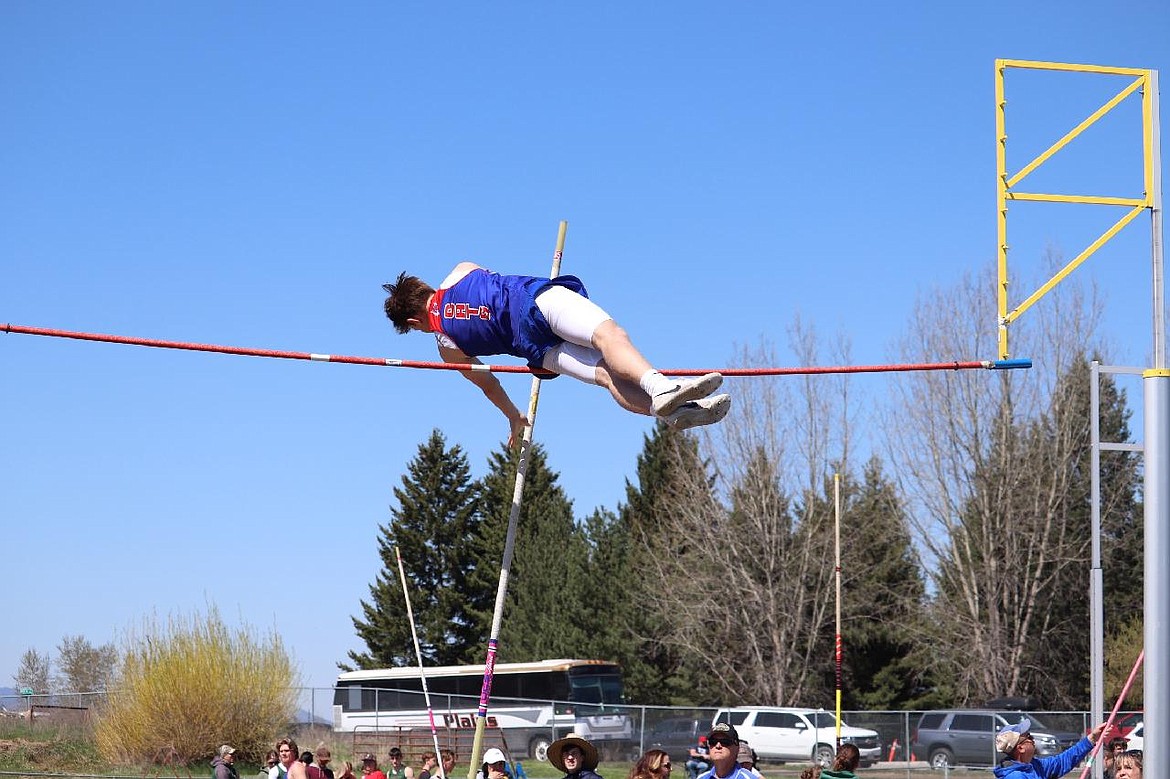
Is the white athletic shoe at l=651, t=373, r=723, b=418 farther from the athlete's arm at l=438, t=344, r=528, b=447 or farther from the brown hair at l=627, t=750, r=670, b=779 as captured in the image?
the brown hair at l=627, t=750, r=670, b=779

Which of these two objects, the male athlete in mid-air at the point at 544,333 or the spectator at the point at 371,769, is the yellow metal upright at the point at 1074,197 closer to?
the male athlete in mid-air at the point at 544,333

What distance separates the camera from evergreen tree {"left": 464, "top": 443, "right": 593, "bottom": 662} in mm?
41250

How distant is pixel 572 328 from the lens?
598cm

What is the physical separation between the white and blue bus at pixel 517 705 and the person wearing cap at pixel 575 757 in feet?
53.8

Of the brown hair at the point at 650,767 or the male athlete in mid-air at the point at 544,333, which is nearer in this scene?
the male athlete in mid-air at the point at 544,333

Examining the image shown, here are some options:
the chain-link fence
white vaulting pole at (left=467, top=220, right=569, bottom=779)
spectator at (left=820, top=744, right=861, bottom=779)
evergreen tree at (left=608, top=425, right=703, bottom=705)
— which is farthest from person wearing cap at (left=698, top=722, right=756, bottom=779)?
evergreen tree at (left=608, top=425, right=703, bottom=705)

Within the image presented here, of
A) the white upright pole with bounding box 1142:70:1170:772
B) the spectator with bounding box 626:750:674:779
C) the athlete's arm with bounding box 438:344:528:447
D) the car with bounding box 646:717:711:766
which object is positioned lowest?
the car with bounding box 646:717:711:766

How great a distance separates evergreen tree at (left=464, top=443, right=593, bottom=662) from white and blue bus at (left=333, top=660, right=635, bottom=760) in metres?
9.46

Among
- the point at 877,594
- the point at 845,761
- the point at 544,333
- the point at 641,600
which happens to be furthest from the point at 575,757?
the point at 641,600

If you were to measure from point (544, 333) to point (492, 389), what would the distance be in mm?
809

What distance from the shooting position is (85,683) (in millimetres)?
41875

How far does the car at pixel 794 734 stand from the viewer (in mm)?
23750

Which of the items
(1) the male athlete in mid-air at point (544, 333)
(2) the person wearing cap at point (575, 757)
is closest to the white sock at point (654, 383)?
(1) the male athlete in mid-air at point (544, 333)

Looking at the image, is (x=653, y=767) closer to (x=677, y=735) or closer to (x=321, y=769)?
(x=321, y=769)
